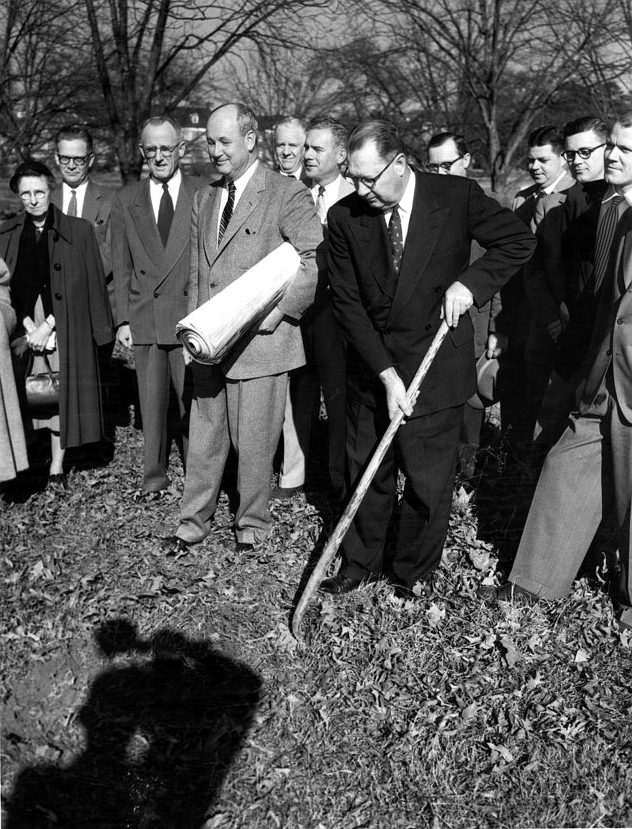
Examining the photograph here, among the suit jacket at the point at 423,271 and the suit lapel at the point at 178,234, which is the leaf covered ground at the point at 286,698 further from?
the suit lapel at the point at 178,234

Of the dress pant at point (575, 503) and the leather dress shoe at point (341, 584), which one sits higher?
the dress pant at point (575, 503)

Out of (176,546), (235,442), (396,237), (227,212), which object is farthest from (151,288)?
(396,237)

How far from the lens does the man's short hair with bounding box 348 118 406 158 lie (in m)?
3.58

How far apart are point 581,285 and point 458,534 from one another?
1462mm

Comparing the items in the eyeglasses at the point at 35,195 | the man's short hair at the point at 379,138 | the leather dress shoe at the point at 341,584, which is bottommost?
the leather dress shoe at the point at 341,584

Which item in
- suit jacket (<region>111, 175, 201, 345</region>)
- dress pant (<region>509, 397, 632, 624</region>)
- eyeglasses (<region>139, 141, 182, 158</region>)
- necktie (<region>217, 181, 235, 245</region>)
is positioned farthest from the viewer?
suit jacket (<region>111, 175, 201, 345</region>)

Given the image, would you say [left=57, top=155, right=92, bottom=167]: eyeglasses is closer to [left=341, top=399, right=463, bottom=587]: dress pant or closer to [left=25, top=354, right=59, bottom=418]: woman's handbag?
[left=25, top=354, right=59, bottom=418]: woman's handbag

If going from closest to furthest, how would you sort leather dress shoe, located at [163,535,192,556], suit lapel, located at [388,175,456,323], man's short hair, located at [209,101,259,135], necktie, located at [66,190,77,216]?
suit lapel, located at [388,175,456,323]
man's short hair, located at [209,101,259,135]
leather dress shoe, located at [163,535,192,556]
necktie, located at [66,190,77,216]

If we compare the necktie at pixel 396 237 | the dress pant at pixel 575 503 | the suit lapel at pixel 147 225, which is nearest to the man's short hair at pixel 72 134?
the suit lapel at pixel 147 225

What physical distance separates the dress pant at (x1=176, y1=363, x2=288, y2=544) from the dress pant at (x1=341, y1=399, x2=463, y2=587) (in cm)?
51

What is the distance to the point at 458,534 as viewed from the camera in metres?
4.94

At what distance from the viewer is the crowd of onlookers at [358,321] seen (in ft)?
12.5

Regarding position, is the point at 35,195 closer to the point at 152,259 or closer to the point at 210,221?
the point at 152,259

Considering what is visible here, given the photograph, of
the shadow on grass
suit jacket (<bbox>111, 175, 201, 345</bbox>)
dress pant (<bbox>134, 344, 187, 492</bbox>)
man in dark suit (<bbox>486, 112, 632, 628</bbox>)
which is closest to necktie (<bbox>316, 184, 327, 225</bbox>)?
suit jacket (<bbox>111, 175, 201, 345</bbox>)
